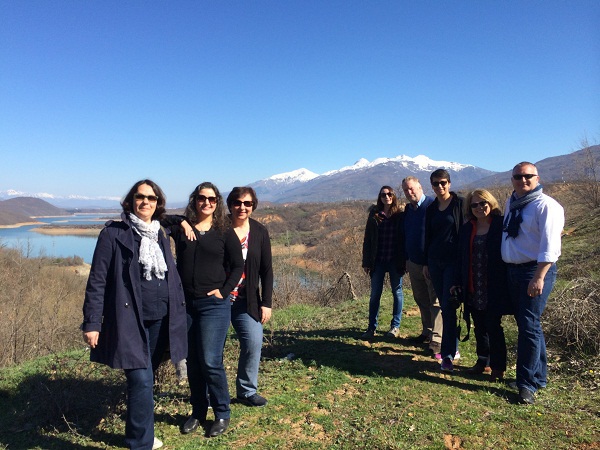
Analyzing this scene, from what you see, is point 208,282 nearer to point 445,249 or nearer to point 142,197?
point 142,197

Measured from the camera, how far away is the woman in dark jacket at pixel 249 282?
354cm

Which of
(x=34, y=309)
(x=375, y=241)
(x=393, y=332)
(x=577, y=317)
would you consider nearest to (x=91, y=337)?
(x=375, y=241)

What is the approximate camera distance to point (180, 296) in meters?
3.10

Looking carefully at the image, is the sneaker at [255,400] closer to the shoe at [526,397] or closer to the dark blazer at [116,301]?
the dark blazer at [116,301]

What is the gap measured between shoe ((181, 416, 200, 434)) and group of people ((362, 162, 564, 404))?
8.96 feet

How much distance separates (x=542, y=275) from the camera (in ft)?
11.1

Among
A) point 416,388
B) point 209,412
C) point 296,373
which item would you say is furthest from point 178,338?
point 416,388

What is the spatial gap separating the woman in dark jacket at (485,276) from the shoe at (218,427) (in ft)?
8.93

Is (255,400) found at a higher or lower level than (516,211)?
lower

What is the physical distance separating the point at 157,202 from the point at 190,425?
197 cm

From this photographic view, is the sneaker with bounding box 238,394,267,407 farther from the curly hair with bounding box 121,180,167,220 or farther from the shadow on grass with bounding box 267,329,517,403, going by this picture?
the curly hair with bounding box 121,180,167,220

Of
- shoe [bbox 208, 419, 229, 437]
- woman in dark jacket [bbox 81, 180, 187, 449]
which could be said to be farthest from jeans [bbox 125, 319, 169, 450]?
shoe [bbox 208, 419, 229, 437]

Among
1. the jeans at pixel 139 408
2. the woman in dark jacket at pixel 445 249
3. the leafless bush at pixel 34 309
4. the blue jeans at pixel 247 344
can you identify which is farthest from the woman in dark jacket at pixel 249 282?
the leafless bush at pixel 34 309

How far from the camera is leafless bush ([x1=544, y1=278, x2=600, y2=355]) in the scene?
15.3ft
